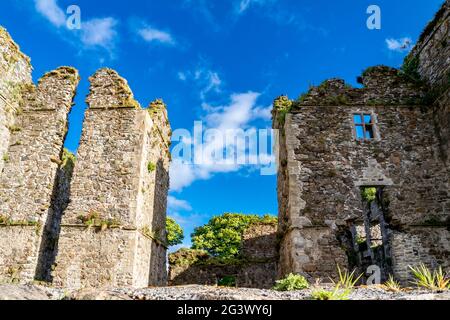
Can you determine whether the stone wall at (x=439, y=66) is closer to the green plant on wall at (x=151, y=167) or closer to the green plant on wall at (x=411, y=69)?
the green plant on wall at (x=411, y=69)

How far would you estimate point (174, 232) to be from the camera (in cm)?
4225

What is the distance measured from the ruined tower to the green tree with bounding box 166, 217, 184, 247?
2723 centimetres

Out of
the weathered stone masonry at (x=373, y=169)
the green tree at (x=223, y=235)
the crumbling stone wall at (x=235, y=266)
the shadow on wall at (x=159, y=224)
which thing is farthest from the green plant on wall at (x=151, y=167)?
the green tree at (x=223, y=235)

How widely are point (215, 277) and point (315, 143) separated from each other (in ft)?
38.4

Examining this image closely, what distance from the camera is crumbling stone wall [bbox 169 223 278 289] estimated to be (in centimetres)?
2134

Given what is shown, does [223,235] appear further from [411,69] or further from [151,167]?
[411,69]

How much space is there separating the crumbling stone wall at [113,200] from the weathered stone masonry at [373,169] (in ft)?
20.5

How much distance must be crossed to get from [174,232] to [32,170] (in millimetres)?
28399

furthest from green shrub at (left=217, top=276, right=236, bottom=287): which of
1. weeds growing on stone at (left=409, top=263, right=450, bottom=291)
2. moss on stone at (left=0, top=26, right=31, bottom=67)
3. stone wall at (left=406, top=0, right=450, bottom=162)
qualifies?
moss on stone at (left=0, top=26, right=31, bottom=67)

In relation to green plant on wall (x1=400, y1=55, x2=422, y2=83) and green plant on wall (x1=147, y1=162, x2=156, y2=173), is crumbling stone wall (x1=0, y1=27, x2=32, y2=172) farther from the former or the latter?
green plant on wall (x1=400, y1=55, x2=422, y2=83)

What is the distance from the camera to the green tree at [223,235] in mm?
39562

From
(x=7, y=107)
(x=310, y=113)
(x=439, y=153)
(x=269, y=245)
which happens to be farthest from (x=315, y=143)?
(x=7, y=107)

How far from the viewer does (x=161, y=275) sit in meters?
17.5

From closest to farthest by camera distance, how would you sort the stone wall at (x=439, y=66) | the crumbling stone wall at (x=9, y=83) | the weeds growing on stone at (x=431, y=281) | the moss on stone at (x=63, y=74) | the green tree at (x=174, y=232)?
the weeds growing on stone at (x=431, y=281) < the stone wall at (x=439, y=66) < the crumbling stone wall at (x=9, y=83) < the moss on stone at (x=63, y=74) < the green tree at (x=174, y=232)
